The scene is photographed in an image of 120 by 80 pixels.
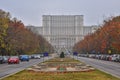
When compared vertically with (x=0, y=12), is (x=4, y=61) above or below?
below

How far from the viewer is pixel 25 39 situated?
348ft

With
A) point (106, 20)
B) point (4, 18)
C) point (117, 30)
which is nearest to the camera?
Answer: point (4, 18)

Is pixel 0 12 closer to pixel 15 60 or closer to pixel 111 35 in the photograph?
pixel 15 60

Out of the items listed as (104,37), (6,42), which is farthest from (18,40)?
(104,37)

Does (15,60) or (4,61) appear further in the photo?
(4,61)

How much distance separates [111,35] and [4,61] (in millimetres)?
30362

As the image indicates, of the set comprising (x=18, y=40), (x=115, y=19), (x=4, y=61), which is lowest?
(x=4, y=61)

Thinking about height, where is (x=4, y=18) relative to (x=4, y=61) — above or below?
above

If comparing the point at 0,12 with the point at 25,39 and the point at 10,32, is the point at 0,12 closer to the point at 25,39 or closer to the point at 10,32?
the point at 10,32

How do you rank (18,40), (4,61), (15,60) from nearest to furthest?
(15,60), (4,61), (18,40)

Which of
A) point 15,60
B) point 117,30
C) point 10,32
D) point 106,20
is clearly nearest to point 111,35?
point 117,30

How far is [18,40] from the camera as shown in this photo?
315 feet

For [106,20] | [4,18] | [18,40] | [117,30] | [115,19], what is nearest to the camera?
[4,18]

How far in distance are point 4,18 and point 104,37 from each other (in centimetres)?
3049
